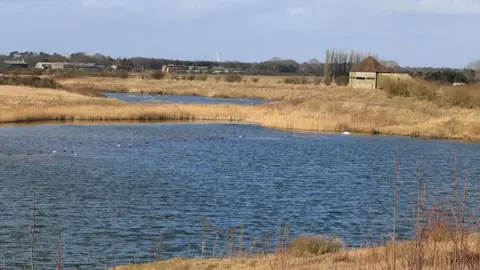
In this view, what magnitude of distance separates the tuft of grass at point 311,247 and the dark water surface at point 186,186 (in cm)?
182

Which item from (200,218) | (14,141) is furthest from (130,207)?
(14,141)

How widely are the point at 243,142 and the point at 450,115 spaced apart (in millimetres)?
16580

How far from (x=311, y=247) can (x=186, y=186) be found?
1095 centimetres

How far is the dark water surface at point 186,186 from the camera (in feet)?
52.1

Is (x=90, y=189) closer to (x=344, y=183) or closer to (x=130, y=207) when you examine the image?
(x=130, y=207)

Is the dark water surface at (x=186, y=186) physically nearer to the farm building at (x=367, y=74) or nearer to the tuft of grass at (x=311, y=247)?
the tuft of grass at (x=311, y=247)

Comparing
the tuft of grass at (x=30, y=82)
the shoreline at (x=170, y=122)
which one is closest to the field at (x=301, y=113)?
the shoreline at (x=170, y=122)

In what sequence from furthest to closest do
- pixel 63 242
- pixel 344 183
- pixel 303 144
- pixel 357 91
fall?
1. pixel 357 91
2. pixel 303 144
3. pixel 344 183
4. pixel 63 242

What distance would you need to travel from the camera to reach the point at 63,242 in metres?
15.3

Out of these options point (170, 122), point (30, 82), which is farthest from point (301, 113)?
point (30, 82)

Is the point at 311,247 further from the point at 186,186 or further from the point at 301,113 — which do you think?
the point at 301,113

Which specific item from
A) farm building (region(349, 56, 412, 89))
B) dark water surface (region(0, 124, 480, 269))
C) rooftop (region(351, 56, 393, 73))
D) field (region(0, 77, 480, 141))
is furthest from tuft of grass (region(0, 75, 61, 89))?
rooftop (region(351, 56, 393, 73))

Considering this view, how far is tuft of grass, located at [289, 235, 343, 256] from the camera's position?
13.1 metres

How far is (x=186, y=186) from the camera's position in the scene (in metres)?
23.8
